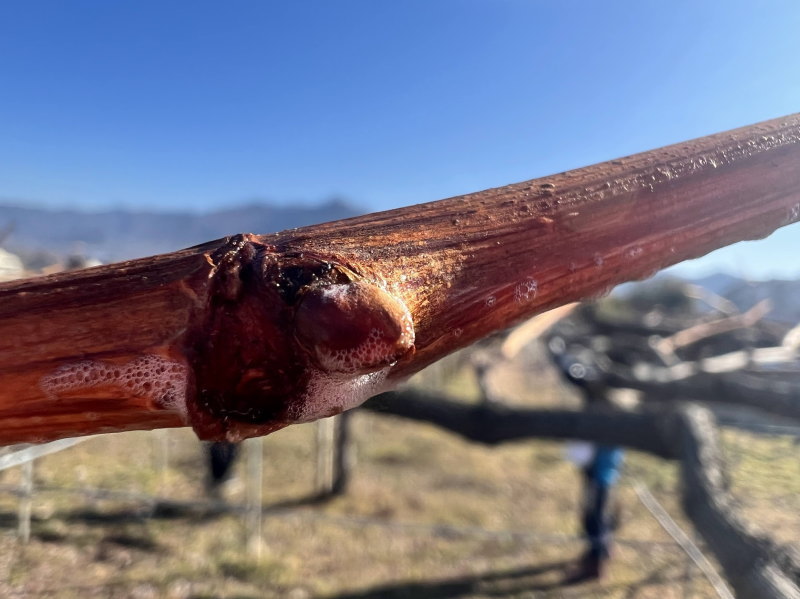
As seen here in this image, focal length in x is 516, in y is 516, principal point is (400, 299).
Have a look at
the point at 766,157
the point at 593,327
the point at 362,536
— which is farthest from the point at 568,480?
the point at 766,157

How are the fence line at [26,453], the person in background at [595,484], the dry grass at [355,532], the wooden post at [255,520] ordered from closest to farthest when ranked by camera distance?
the fence line at [26,453] < the dry grass at [355,532] < the person in background at [595,484] < the wooden post at [255,520]

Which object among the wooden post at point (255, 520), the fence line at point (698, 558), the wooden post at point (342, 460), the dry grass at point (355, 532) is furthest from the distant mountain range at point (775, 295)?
the wooden post at point (255, 520)

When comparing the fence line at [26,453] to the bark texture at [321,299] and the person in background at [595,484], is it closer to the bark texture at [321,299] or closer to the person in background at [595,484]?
the bark texture at [321,299]

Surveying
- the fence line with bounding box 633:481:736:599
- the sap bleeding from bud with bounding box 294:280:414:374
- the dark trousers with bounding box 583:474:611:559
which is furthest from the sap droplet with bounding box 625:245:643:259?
the dark trousers with bounding box 583:474:611:559

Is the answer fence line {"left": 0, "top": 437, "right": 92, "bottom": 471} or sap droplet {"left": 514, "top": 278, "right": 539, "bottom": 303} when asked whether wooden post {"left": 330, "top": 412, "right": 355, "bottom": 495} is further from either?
sap droplet {"left": 514, "top": 278, "right": 539, "bottom": 303}

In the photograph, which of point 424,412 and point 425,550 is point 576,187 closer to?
point 424,412

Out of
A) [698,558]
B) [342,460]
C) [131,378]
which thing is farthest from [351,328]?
[342,460]

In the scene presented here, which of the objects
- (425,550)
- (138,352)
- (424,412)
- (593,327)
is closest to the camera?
(138,352)
